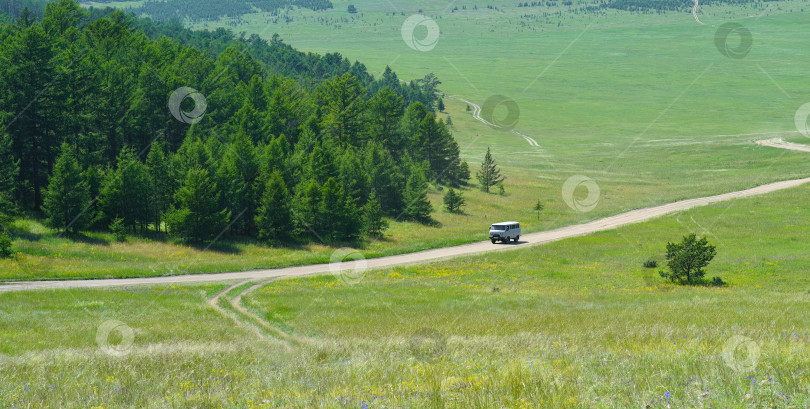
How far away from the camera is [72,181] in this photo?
162 ft

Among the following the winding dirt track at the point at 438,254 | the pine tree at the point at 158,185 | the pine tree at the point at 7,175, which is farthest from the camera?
the pine tree at the point at 158,185

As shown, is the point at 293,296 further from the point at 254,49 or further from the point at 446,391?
the point at 254,49

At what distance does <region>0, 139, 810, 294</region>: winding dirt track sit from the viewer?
37825 millimetres

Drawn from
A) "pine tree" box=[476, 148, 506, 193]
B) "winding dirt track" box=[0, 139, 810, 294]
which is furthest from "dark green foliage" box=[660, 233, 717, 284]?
"pine tree" box=[476, 148, 506, 193]

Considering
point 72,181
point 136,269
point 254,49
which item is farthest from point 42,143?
point 254,49

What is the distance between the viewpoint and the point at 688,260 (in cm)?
3850

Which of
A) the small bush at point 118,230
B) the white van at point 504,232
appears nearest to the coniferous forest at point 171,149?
the small bush at point 118,230

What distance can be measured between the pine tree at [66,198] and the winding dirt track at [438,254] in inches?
512

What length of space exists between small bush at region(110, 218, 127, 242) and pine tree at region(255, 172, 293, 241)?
11.6 meters

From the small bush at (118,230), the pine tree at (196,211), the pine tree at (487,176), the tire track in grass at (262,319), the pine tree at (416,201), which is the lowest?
the tire track in grass at (262,319)

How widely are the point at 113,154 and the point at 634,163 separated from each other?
11976 cm

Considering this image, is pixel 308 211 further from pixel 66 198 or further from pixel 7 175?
pixel 7 175

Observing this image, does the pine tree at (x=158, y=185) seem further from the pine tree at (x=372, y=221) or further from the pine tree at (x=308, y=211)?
the pine tree at (x=372, y=221)

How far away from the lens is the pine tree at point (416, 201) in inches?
2862
